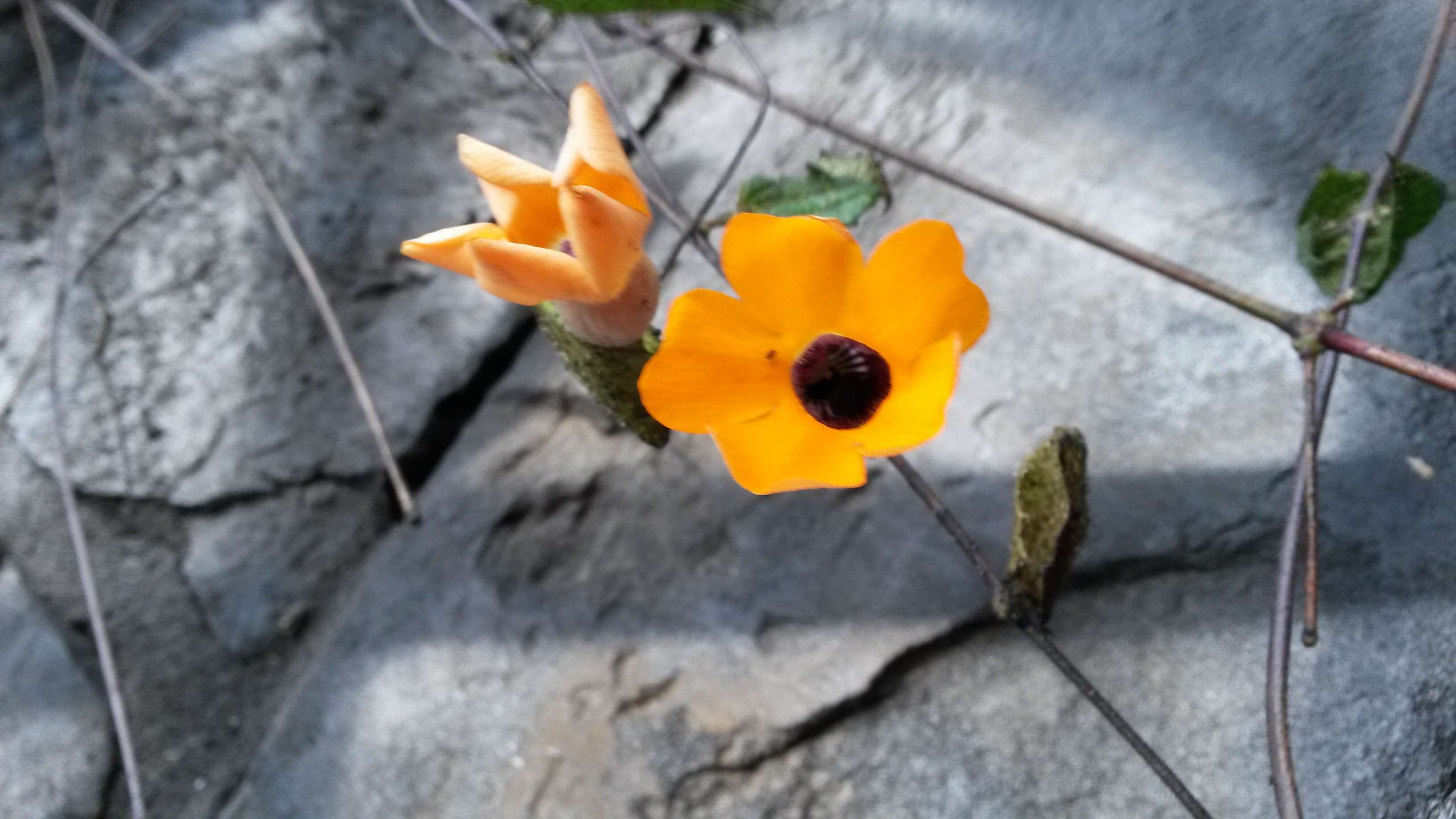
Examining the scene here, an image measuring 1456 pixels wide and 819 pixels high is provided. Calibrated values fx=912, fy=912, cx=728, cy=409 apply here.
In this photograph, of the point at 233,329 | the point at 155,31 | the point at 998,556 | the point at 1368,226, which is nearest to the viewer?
the point at 1368,226

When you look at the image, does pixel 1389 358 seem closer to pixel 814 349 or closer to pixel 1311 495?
pixel 1311 495

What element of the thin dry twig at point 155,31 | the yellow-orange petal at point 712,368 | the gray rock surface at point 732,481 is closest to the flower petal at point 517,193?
the yellow-orange petal at point 712,368

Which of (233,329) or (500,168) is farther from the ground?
(500,168)

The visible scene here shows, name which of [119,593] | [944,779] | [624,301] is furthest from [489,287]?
[119,593]

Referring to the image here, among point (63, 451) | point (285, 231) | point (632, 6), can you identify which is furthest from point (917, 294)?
point (63, 451)

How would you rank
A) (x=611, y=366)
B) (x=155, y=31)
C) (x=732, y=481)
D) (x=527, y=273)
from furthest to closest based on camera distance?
(x=155, y=31) → (x=732, y=481) → (x=611, y=366) → (x=527, y=273)

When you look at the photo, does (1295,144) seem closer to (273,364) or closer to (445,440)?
(445,440)

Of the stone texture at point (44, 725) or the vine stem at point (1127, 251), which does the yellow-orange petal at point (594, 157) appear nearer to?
the vine stem at point (1127, 251)
